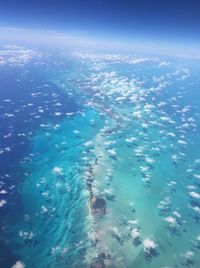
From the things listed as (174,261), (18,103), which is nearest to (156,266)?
(174,261)

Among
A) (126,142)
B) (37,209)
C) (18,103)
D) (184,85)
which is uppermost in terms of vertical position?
(37,209)

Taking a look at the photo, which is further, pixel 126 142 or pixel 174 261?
pixel 126 142

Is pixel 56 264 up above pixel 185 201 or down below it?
above

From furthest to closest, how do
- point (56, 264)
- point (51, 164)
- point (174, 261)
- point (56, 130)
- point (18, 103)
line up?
point (18, 103), point (56, 130), point (51, 164), point (174, 261), point (56, 264)

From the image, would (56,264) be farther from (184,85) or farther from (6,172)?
(184,85)

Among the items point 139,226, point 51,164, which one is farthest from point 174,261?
point 51,164

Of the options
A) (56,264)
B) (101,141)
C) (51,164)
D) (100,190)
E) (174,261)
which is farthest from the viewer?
(101,141)

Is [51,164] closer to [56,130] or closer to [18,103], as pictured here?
[56,130]
